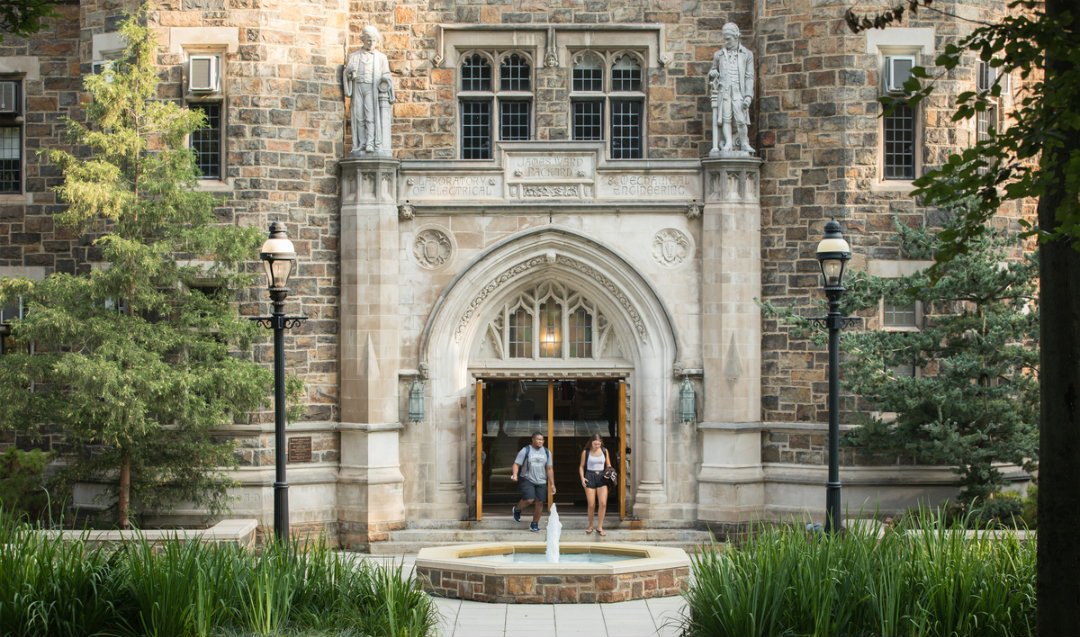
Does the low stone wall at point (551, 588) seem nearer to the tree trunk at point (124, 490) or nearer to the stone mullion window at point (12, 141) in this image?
the tree trunk at point (124, 490)

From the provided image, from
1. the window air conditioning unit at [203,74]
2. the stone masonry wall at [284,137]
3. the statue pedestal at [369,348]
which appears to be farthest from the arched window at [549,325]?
the window air conditioning unit at [203,74]

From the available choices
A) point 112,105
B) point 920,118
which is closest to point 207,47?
point 112,105

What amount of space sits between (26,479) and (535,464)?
679 centimetres

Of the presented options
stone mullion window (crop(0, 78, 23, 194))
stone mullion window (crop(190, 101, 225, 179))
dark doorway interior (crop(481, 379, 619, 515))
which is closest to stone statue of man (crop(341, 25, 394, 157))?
stone mullion window (crop(190, 101, 225, 179))

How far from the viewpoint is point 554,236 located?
16.5 meters

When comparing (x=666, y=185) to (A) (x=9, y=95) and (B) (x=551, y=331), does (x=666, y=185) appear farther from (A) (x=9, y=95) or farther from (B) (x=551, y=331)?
(A) (x=9, y=95)

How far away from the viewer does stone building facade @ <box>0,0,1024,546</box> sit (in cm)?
1600

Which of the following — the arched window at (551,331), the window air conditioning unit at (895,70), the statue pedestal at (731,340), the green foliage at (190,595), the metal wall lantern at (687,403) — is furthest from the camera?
the arched window at (551,331)

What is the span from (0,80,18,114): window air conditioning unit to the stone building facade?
1.67 m

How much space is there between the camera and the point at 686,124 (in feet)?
56.3

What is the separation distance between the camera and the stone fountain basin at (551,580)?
37.6ft

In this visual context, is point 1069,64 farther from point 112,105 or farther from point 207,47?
point 207,47

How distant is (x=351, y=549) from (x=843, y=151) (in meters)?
8.66

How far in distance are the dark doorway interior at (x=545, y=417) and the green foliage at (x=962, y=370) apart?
12.3 feet
